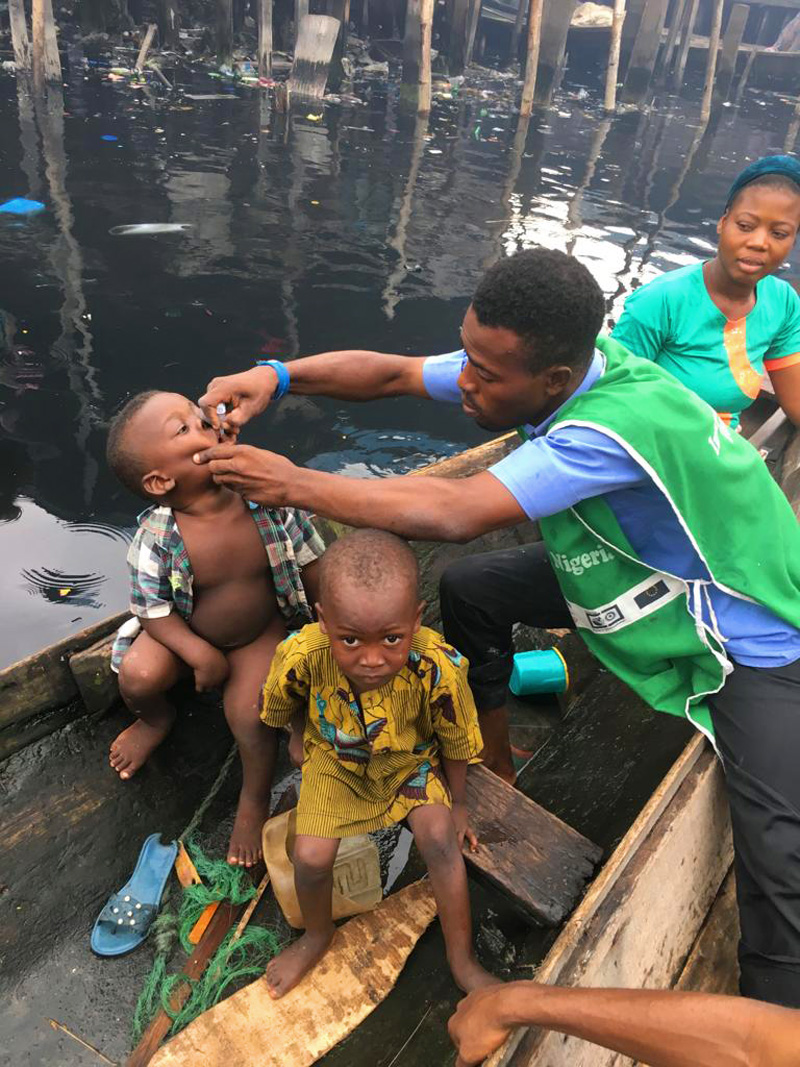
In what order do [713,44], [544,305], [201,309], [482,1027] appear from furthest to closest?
[713,44], [201,309], [544,305], [482,1027]

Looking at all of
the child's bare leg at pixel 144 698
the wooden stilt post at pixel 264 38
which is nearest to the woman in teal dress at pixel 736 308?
the child's bare leg at pixel 144 698

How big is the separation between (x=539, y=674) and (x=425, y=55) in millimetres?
15165

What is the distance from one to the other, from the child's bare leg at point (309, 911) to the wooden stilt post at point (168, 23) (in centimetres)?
1880

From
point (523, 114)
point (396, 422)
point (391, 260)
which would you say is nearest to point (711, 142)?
point (523, 114)

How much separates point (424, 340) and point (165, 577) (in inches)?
203

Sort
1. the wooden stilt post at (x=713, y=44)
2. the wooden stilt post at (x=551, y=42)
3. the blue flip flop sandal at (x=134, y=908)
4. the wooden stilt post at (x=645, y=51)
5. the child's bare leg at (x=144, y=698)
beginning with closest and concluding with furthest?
the blue flip flop sandal at (x=134, y=908), the child's bare leg at (x=144, y=698), the wooden stilt post at (x=551, y=42), the wooden stilt post at (x=713, y=44), the wooden stilt post at (x=645, y=51)

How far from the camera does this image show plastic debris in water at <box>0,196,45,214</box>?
797 cm

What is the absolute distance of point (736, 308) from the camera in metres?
2.82

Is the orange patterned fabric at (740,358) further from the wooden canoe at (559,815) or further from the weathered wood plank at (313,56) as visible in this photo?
the weathered wood plank at (313,56)

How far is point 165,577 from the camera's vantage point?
2207 millimetres

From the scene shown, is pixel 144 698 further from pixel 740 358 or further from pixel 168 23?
pixel 168 23

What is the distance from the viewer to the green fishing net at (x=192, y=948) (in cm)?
189

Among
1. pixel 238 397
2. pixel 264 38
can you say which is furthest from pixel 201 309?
pixel 264 38

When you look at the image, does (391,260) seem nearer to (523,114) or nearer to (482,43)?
(523,114)
